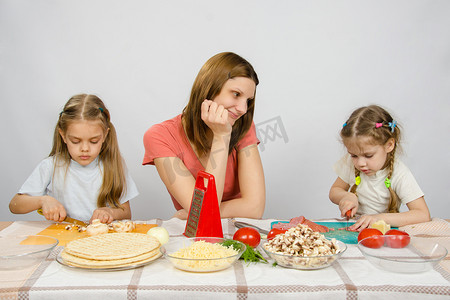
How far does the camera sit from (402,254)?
136 cm

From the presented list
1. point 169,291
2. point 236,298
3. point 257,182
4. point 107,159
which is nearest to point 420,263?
point 236,298

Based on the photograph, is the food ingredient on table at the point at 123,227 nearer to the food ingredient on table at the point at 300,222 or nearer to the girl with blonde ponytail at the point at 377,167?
the food ingredient on table at the point at 300,222

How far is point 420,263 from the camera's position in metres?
1.22

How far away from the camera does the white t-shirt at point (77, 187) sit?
2289 mm

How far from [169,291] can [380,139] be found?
4.88 ft

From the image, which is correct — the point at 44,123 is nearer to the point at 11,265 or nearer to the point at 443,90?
the point at 11,265

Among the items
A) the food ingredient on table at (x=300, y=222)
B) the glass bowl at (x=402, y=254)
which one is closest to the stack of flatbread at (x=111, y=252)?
the food ingredient on table at (x=300, y=222)

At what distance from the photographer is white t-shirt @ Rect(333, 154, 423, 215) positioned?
2.16 meters

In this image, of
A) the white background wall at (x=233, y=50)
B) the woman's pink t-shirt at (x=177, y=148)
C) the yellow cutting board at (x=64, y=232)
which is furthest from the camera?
the white background wall at (x=233, y=50)

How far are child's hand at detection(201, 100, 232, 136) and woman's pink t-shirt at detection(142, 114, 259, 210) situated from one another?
0.27 meters

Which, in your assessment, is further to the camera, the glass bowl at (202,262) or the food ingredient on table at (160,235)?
the food ingredient on table at (160,235)

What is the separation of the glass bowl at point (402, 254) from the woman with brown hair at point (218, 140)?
0.74m

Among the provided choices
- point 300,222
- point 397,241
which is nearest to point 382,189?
point 300,222

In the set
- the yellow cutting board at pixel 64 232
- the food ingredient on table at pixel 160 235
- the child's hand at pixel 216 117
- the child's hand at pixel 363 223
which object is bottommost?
the yellow cutting board at pixel 64 232
